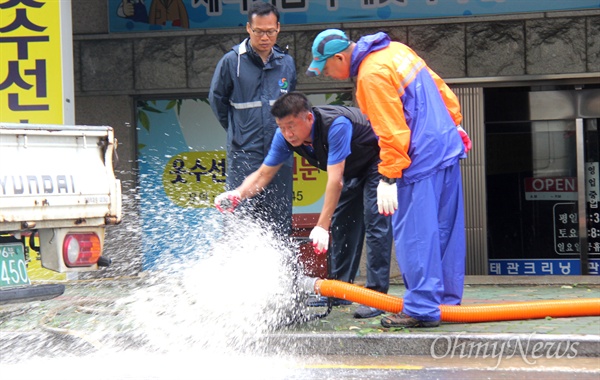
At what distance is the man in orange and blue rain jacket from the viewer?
20.0 ft

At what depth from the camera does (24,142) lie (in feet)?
19.3

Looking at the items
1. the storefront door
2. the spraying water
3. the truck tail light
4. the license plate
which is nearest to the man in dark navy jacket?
the spraying water

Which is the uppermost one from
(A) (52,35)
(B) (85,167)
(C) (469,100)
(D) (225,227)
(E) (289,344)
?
(A) (52,35)

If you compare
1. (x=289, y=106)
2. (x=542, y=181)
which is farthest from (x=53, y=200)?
(x=542, y=181)

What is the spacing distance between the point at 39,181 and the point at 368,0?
533cm

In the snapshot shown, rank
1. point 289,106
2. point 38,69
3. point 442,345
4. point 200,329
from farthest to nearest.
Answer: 1. point 38,69
2. point 200,329
3. point 289,106
4. point 442,345

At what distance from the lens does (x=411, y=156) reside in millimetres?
6281

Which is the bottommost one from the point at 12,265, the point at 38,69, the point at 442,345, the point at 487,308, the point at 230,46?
the point at 442,345

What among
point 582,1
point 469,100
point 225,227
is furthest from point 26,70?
point 582,1

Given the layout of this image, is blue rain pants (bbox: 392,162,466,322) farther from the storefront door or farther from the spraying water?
the storefront door

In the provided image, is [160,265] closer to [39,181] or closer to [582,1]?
[39,181]

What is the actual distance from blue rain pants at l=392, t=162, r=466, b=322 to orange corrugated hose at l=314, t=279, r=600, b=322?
0.14 metres

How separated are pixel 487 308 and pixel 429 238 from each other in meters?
0.65

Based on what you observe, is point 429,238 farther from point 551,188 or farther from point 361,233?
point 551,188
